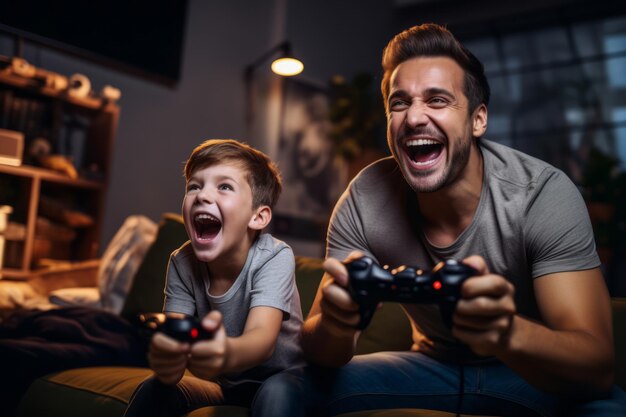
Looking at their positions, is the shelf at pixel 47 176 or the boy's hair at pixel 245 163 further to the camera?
the shelf at pixel 47 176

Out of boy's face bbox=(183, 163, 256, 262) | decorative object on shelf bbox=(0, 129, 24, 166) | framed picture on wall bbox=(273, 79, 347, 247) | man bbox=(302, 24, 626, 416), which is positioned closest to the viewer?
man bbox=(302, 24, 626, 416)

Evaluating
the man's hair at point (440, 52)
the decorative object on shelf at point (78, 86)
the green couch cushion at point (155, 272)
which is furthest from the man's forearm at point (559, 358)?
the decorative object on shelf at point (78, 86)

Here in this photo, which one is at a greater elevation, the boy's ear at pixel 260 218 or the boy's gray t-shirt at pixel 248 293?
the boy's ear at pixel 260 218

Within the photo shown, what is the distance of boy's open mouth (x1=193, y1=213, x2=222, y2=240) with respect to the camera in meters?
1.16

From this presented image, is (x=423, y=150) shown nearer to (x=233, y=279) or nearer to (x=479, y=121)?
(x=479, y=121)

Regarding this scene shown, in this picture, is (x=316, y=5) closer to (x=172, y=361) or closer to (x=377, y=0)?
(x=377, y=0)

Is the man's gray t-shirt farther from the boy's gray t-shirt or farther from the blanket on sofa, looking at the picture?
the blanket on sofa

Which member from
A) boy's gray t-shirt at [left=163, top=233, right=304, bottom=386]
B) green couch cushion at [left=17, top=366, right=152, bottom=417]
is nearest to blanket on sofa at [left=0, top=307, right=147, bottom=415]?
green couch cushion at [left=17, top=366, right=152, bottom=417]

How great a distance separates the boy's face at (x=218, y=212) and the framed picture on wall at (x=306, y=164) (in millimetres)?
3370

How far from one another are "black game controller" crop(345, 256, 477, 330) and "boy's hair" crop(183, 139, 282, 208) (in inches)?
18.0

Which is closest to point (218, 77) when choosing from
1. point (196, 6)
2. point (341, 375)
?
point (196, 6)

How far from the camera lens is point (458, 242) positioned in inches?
47.1

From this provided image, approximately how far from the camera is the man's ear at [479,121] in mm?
1293

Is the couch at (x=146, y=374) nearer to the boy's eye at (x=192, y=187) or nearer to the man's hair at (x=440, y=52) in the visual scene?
the boy's eye at (x=192, y=187)
